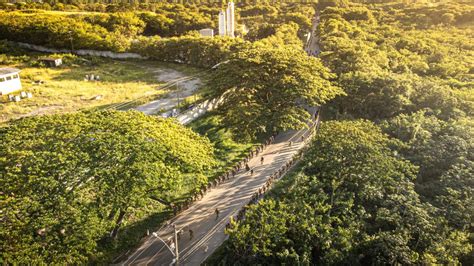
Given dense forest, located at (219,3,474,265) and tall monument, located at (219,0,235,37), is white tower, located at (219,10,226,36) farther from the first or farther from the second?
dense forest, located at (219,3,474,265)

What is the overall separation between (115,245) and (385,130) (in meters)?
19.6

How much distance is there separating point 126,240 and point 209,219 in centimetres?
511

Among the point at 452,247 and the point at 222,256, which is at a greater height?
the point at 452,247

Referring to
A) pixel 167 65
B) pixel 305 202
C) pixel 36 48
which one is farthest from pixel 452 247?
pixel 36 48

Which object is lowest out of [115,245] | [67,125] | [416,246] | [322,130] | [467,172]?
[115,245]

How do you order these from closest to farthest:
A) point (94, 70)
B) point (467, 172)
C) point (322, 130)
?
point (467, 172) → point (322, 130) → point (94, 70)

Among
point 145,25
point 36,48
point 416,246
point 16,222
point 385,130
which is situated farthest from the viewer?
point 145,25

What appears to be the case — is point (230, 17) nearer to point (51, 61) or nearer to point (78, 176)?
point (51, 61)

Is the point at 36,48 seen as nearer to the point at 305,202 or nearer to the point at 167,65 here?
the point at 167,65

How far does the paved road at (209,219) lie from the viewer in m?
18.6

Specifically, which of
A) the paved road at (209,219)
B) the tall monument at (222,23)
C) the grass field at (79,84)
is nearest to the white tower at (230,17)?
the tall monument at (222,23)

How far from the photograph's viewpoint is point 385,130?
2456 centimetres

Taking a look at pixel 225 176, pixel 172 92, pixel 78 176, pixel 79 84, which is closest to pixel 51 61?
pixel 79 84

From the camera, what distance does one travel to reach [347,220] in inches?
602
